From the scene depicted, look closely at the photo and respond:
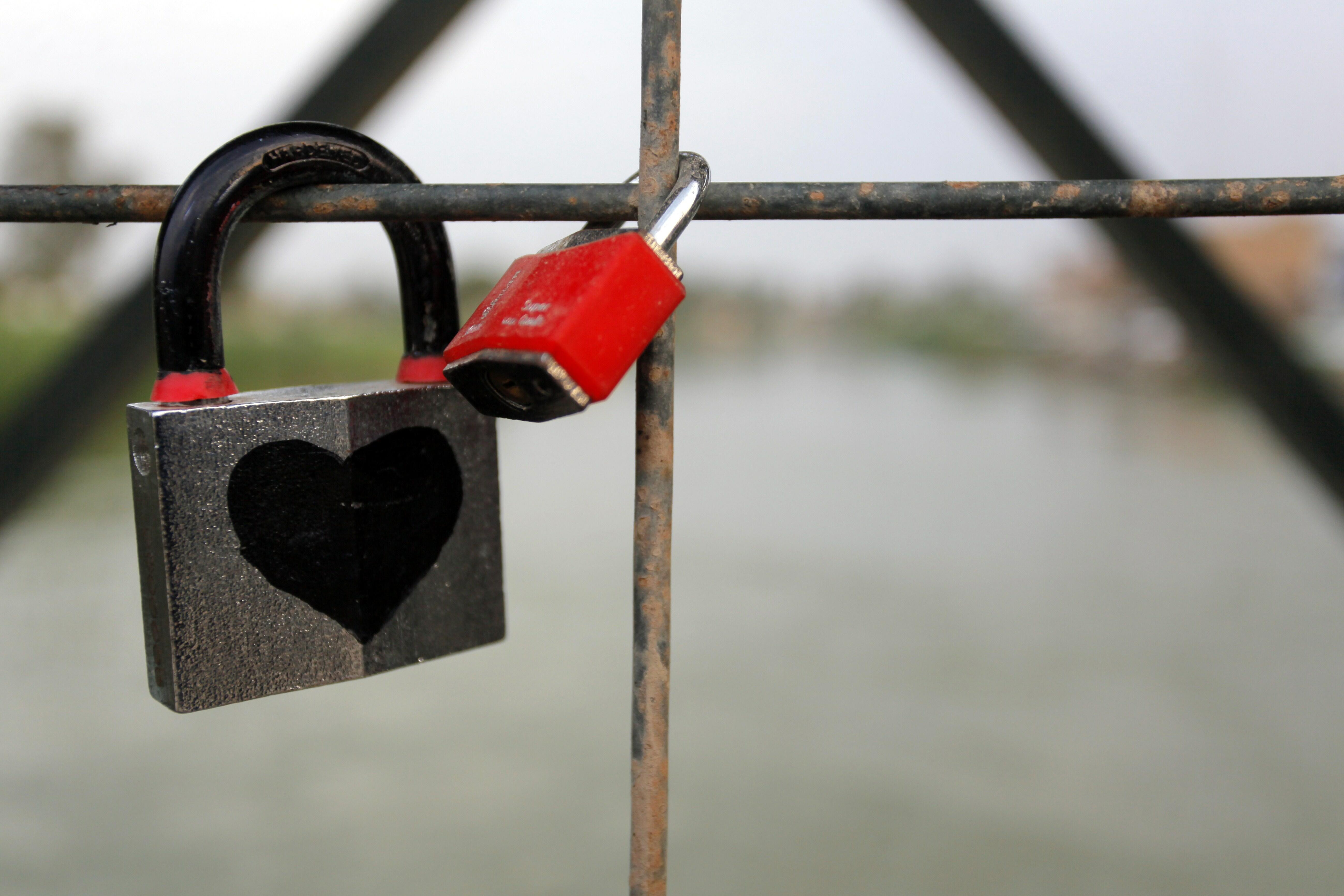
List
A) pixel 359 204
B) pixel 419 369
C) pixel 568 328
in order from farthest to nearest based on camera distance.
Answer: pixel 419 369
pixel 359 204
pixel 568 328

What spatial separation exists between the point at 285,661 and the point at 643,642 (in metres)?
0.20

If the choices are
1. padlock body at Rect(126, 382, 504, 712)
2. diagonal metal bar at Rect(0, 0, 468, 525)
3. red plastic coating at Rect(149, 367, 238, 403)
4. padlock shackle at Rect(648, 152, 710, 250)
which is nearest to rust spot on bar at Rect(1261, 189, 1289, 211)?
padlock shackle at Rect(648, 152, 710, 250)

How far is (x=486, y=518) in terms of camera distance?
0.55 meters

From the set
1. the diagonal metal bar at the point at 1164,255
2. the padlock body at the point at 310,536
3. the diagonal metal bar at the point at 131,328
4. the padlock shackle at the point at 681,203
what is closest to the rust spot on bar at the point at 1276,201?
the padlock shackle at the point at 681,203

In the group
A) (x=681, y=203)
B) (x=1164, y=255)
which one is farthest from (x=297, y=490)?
(x=1164, y=255)

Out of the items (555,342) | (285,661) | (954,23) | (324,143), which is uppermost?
(954,23)

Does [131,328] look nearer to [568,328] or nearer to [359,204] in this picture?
[359,204]

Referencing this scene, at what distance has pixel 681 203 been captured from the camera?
397mm

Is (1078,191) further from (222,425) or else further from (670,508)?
(222,425)

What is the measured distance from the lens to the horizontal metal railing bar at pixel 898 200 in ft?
1.40

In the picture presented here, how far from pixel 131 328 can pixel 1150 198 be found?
3.34 feet

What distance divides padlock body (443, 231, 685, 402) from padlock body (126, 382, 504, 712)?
16 centimetres

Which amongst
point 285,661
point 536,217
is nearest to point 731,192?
point 536,217

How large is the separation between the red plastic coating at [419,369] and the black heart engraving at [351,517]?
1.6 inches
